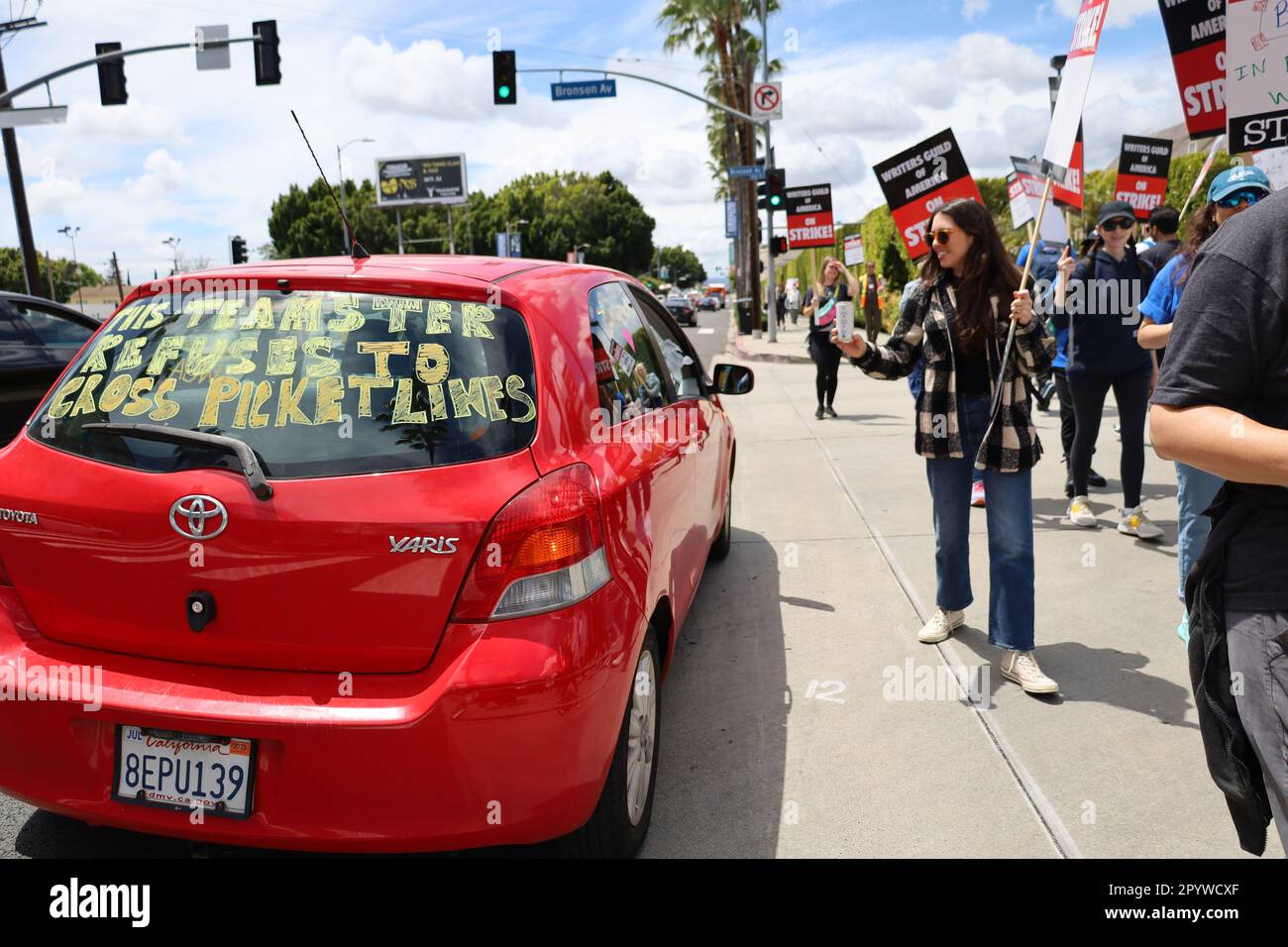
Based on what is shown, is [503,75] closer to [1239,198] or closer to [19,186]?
[19,186]

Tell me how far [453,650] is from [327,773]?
0.38 meters

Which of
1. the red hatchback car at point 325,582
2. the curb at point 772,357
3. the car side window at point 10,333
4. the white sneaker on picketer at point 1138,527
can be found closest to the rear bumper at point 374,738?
the red hatchback car at point 325,582

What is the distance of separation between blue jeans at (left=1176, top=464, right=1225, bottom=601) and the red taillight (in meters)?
3.06

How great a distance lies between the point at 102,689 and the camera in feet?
7.91

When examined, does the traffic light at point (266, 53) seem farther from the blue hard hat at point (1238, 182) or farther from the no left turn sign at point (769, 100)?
the blue hard hat at point (1238, 182)

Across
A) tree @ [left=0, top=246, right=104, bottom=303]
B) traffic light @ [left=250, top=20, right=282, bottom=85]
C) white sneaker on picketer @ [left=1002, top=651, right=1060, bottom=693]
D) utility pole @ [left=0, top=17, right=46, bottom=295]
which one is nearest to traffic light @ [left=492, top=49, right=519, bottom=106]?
traffic light @ [left=250, top=20, right=282, bottom=85]

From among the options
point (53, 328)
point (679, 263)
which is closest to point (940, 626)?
point (53, 328)

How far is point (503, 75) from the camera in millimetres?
20688

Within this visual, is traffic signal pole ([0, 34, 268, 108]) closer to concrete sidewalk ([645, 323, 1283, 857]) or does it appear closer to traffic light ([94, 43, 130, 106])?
traffic light ([94, 43, 130, 106])

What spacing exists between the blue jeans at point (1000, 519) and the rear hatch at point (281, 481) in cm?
229

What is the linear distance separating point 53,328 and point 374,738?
6.59m

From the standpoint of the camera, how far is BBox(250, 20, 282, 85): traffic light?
1791cm

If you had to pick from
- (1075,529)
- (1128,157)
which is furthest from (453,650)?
(1128,157)
